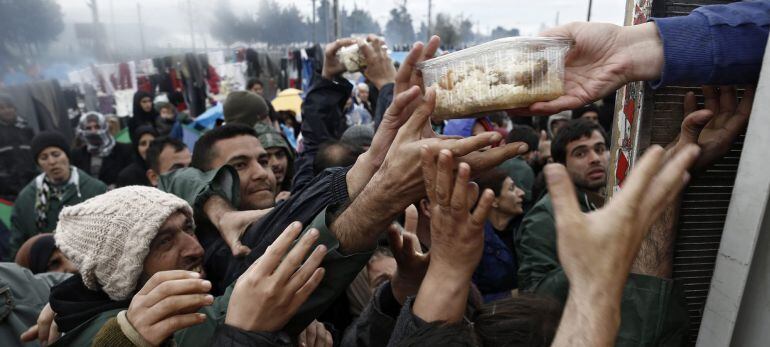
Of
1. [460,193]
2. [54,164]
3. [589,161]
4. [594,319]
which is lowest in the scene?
[54,164]

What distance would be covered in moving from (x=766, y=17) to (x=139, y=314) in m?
1.73

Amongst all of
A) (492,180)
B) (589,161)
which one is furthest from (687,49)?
(589,161)

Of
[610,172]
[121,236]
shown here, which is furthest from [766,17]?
[121,236]

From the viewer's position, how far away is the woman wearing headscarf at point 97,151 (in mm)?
6235

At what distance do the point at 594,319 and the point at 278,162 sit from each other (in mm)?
3363

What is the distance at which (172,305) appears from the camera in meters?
1.34

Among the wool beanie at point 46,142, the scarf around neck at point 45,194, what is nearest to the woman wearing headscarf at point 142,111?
the wool beanie at point 46,142

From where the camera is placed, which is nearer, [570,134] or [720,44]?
[720,44]

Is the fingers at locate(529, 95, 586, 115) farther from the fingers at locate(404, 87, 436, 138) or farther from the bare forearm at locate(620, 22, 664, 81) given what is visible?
the fingers at locate(404, 87, 436, 138)

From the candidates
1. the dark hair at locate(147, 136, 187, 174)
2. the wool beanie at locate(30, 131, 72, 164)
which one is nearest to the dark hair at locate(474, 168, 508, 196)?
the dark hair at locate(147, 136, 187, 174)

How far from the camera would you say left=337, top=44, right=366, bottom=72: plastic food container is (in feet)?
9.83

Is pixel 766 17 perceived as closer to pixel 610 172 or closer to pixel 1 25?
pixel 610 172

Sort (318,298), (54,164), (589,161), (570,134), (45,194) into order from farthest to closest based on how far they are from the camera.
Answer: (54,164) < (45,194) < (570,134) < (589,161) < (318,298)

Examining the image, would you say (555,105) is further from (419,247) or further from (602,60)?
(419,247)
